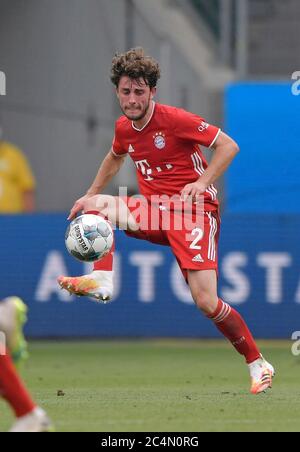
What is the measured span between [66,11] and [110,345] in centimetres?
502

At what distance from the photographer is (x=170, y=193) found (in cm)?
842

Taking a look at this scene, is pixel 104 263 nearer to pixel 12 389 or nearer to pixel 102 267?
pixel 102 267

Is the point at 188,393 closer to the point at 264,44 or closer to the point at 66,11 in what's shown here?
the point at 264,44

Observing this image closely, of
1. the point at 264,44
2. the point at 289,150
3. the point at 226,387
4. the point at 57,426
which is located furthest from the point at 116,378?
the point at 264,44

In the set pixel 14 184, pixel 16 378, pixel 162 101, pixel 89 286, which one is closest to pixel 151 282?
pixel 14 184

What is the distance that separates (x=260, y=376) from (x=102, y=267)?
1.23 meters

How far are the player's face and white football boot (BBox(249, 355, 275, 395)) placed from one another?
5.76 feet

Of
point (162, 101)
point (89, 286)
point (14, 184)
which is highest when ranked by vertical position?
point (162, 101)

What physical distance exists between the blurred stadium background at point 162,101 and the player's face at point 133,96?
14.1 feet

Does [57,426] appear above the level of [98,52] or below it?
below

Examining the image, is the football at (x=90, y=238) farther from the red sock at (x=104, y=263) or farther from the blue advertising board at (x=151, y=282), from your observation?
the blue advertising board at (x=151, y=282)

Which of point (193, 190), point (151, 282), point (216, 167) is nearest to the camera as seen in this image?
point (193, 190)

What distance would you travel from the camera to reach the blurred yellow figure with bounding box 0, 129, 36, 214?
12.9 meters

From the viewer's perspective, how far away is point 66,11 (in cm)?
1582
